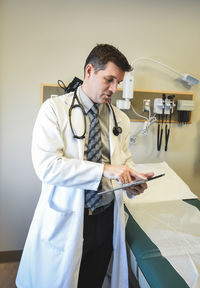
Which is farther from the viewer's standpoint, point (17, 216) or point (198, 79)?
point (198, 79)

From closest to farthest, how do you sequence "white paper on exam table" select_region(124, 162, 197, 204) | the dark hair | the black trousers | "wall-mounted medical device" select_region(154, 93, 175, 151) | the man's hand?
the man's hand < the dark hair < the black trousers < "white paper on exam table" select_region(124, 162, 197, 204) < "wall-mounted medical device" select_region(154, 93, 175, 151)

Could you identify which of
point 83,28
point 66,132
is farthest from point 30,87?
point 66,132

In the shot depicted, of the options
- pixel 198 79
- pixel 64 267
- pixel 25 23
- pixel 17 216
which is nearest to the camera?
pixel 64 267

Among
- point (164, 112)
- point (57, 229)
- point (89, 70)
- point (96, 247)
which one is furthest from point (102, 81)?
point (164, 112)

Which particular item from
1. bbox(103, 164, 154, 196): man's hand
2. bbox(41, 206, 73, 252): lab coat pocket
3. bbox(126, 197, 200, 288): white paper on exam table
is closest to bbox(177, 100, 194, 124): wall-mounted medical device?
bbox(126, 197, 200, 288): white paper on exam table

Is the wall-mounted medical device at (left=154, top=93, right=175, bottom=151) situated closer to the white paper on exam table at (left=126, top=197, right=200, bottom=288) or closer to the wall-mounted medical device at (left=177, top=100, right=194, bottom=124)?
the wall-mounted medical device at (left=177, top=100, right=194, bottom=124)

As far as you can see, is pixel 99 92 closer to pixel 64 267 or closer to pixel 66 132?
pixel 66 132

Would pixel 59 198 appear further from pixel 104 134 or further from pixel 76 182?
pixel 104 134

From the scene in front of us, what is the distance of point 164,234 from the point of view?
1.33m

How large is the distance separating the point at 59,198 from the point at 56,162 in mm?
213

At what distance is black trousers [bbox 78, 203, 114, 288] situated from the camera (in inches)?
46.3

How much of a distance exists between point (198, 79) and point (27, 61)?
1.40 meters

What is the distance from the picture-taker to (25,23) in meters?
1.72

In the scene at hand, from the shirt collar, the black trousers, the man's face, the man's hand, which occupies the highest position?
the man's face
